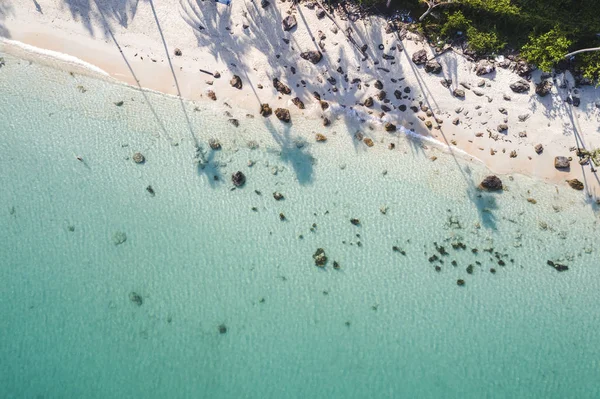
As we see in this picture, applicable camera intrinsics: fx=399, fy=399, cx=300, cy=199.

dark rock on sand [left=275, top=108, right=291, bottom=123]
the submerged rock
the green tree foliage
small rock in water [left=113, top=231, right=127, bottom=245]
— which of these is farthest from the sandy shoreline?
small rock in water [left=113, top=231, right=127, bottom=245]

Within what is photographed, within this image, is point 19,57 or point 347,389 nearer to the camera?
point 347,389

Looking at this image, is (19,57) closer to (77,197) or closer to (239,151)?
(77,197)

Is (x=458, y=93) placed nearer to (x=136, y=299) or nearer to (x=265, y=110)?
(x=265, y=110)

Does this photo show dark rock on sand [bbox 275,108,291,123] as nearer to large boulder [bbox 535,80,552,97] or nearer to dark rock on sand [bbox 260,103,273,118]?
dark rock on sand [bbox 260,103,273,118]

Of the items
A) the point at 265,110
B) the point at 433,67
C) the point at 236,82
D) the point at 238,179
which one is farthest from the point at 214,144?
the point at 433,67

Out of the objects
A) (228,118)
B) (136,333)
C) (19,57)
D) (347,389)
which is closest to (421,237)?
(347,389)

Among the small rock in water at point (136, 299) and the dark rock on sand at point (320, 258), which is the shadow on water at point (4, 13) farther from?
the dark rock on sand at point (320, 258)
